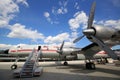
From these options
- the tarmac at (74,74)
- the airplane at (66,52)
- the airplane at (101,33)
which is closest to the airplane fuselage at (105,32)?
the airplane at (101,33)

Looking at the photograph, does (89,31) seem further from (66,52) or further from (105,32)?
(66,52)

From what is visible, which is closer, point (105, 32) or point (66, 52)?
point (105, 32)

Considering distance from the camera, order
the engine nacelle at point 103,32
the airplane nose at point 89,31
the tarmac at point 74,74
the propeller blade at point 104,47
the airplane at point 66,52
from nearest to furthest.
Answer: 1. the propeller blade at point 104,47
2. the engine nacelle at point 103,32
3. the tarmac at point 74,74
4. the airplane nose at point 89,31
5. the airplane at point 66,52

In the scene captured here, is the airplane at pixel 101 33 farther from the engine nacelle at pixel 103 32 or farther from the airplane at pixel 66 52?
the airplane at pixel 66 52

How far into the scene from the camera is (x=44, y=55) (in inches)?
923

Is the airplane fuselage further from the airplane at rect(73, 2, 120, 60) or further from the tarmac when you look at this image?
the tarmac

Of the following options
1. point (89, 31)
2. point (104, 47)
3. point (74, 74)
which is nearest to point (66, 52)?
point (74, 74)

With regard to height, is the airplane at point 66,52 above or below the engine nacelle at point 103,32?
below

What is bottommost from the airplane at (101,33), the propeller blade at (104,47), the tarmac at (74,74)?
the tarmac at (74,74)

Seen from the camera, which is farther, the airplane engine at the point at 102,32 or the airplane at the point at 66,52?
the airplane at the point at 66,52

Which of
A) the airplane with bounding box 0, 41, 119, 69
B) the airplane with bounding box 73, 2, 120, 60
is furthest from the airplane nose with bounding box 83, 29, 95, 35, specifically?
the airplane with bounding box 0, 41, 119, 69

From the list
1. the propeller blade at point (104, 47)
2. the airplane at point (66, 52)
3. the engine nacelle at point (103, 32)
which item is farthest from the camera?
the airplane at point (66, 52)

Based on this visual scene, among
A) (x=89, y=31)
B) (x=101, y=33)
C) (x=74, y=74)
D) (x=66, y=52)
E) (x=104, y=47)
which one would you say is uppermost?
(x=89, y=31)

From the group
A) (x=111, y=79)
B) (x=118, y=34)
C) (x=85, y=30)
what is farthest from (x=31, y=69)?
(x=118, y=34)
